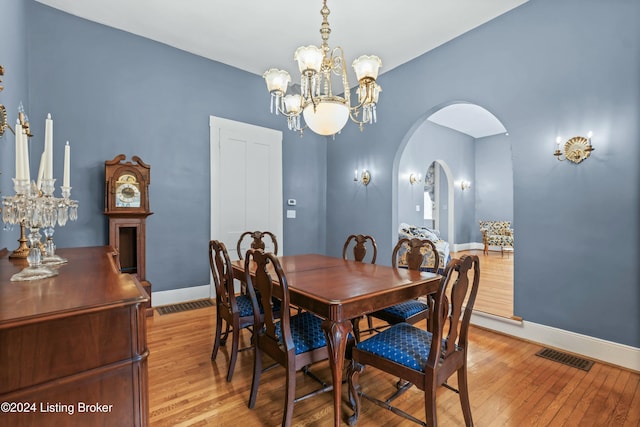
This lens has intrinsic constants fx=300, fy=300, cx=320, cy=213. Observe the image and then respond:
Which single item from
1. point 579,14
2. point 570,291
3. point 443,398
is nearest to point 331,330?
point 443,398

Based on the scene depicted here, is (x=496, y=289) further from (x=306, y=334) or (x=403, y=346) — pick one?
(x=306, y=334)

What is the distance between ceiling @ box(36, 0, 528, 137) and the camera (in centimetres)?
309

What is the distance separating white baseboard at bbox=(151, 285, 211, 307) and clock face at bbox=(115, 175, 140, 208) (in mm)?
1172

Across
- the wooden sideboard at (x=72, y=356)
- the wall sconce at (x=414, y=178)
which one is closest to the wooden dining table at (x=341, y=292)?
the wooden sideboard at (x=72, y=356)

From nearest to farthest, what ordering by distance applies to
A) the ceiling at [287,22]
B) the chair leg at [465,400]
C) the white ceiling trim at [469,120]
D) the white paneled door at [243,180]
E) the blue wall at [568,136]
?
the chair leg at [465,400] → the blue wall at [568,136] → the ceiling at [287,22] → the white paneled door at [243,180] → the white ceiling trim at [469,120]

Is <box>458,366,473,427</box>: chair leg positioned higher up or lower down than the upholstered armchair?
lower down

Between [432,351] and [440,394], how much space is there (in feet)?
2.85

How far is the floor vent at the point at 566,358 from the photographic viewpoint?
2426 mm

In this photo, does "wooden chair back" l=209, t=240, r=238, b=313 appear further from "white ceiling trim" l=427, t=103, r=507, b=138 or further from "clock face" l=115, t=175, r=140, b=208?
"white ceiling trim" l=427, t=103, r=507, b=138

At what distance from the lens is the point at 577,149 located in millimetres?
2627

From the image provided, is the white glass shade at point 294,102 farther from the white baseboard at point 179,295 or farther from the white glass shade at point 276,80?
the white baseboard at point 179,295

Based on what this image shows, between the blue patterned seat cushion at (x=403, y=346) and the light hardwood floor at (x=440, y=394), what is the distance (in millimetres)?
477

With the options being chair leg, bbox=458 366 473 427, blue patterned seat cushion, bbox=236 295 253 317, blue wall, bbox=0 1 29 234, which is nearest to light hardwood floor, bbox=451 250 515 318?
chair leg, bbox=458 366 473 427

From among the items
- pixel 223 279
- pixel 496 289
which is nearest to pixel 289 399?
pixel 223 279
